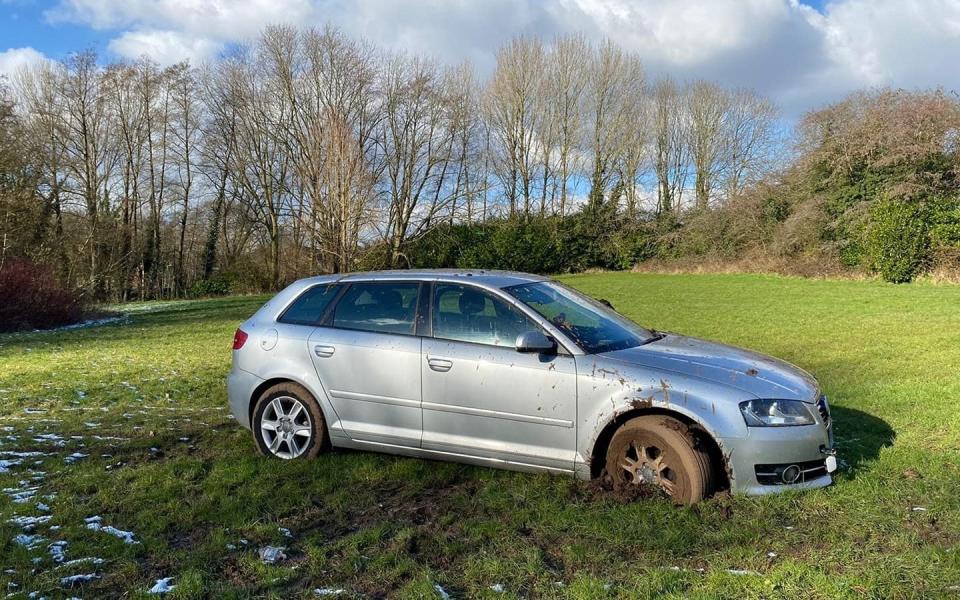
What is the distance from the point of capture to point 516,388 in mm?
4578

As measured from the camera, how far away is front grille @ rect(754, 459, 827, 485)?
4.17 meters

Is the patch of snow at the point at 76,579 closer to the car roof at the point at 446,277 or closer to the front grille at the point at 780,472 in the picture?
the car roof at the point at 446,277

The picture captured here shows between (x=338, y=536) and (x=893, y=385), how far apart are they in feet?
21.6

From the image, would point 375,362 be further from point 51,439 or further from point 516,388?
point 51,439

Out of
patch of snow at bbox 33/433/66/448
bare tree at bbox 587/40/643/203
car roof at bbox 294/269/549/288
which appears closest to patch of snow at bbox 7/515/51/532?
patch of snow at bbox 33/433/66/448

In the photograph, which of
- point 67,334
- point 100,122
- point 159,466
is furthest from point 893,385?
point 100,122

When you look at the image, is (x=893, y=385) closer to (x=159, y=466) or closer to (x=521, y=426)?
(x=521, y=426)

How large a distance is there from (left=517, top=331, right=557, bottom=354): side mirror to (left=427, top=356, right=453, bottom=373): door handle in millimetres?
553

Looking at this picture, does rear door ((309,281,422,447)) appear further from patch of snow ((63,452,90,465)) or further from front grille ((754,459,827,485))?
front grille ((754,459,827,485))

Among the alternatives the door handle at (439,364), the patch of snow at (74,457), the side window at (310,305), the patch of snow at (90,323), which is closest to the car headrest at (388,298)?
the side window at (310,305)

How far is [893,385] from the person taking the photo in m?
7.57

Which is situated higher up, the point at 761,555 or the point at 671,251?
the point at 671,251

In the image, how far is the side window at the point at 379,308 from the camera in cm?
518

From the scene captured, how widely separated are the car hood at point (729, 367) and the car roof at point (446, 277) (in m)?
1.08
